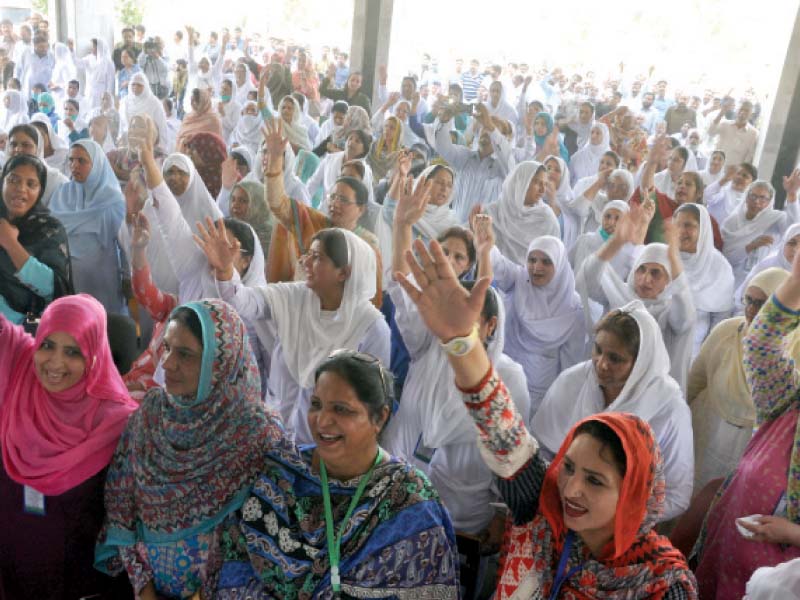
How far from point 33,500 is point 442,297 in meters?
1.08

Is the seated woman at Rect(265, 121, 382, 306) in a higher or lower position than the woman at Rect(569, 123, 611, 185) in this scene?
higher

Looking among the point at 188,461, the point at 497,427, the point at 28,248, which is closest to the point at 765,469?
the point at 497,427

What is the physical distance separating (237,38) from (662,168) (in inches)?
525

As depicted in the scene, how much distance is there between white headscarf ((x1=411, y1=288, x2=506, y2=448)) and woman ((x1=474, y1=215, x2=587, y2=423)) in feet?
3.14

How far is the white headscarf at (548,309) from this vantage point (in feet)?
10.8

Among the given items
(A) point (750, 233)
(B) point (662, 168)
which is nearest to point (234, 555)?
(A) point (750, 233)

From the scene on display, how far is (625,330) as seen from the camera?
221cm

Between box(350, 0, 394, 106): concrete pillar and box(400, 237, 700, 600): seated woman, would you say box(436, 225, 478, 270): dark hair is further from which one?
box(350, 0, 394, 106): concrete pillar

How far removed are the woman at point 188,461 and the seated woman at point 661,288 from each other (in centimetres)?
195

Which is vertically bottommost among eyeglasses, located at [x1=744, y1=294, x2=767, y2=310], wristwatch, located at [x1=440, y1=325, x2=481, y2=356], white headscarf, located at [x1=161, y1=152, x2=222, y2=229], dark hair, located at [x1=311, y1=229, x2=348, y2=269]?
white headscarf, located at [x1=161, y1=152, x2=222, y2=229]

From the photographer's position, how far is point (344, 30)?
3000 cm

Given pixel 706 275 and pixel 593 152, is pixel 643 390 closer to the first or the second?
pixel 706 275

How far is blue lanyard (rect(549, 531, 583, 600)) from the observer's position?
4.56ft

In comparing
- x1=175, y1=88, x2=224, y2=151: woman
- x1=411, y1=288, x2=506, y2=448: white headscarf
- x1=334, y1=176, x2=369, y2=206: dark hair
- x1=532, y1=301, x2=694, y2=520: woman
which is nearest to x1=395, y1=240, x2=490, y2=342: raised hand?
x1=411, y1=288, x2=506, y2=448: white headscarf
